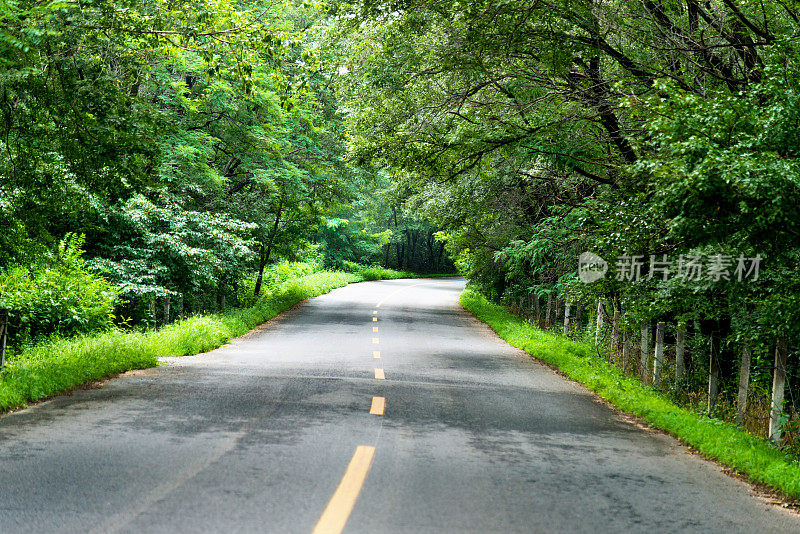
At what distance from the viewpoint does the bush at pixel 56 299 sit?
43.2ft

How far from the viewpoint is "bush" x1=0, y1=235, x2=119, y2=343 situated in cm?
1316

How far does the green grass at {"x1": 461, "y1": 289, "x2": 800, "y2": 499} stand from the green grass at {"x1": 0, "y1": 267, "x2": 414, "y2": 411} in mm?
7878

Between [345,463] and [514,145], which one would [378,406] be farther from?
[514,145]

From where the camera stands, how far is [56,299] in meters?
13.9

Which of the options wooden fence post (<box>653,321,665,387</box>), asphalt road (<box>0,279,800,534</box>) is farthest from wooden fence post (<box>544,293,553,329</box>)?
asphalt road (<box>0,279,800,534</box>)

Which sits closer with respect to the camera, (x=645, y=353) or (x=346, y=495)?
(x=346, y=495)

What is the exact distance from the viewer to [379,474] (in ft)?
18.6

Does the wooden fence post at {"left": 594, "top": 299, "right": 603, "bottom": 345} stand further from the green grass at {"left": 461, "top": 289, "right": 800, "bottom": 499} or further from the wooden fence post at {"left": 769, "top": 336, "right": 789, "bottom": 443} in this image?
the wooden fence post at {"left": 769, "top": 336, "right": 789, "bottom": 443}

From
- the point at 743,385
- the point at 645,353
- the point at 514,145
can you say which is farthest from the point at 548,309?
the point at 743,385

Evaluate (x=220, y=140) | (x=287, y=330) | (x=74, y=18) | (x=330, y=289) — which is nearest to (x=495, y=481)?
(x=74, y=18)

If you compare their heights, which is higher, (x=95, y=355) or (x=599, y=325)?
(x=599, y=325)

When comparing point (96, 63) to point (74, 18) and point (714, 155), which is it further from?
point (714, 155)

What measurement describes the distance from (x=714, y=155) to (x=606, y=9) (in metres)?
6.39

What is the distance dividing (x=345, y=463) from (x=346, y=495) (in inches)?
35.1
